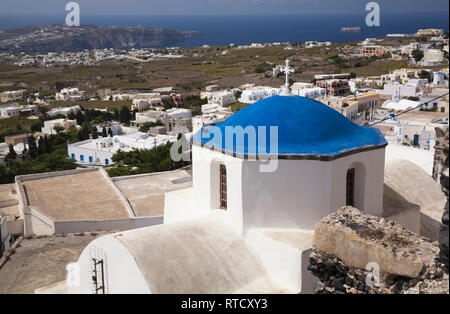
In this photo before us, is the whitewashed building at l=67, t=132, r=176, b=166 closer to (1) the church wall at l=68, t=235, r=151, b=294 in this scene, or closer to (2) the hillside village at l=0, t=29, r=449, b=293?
(2) the hillside village at l=0, t=29, r=449, b=293

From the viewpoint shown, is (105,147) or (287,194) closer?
(287,194)

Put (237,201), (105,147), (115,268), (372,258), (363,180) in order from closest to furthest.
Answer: (372,258) → (115,268) → (237,201) → (363,180) → (105,147)

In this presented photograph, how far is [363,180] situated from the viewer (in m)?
9.03

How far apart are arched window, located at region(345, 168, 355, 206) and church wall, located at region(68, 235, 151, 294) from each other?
4.08 meters

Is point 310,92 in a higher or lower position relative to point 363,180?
lower

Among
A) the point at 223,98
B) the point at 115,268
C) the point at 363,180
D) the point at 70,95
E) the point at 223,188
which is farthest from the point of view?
the point at 70,95

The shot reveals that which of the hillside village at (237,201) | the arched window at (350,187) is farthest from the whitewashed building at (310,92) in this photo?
the arched window at (350,187)

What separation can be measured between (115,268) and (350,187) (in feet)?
14.4

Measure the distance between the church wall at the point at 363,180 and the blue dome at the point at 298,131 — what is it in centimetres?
21

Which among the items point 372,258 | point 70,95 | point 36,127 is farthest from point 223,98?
point 372,258

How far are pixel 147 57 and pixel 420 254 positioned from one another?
145 meters

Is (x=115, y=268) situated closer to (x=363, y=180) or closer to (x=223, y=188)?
(x=223, y=188)
